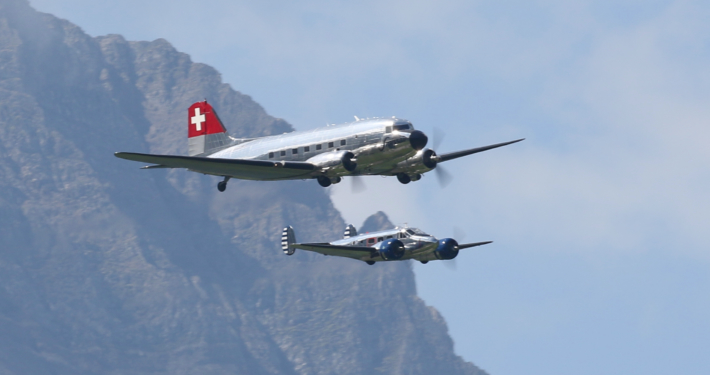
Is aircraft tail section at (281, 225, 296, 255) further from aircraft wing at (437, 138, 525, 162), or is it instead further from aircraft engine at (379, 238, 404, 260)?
aircraft wing at (437, 138, 525, 162)

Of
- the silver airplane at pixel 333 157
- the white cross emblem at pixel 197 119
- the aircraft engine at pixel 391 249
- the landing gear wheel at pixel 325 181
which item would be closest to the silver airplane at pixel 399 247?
the aircraft engine at pixel 391 249

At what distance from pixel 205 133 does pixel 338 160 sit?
A: 1791 centimetres

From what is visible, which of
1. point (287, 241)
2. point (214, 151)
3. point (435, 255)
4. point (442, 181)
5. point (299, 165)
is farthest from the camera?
point (287, 241)

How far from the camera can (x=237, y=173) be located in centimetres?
6700

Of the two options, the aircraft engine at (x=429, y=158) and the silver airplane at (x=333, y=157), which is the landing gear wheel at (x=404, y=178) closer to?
the silver airplane at (x=333, y=157)

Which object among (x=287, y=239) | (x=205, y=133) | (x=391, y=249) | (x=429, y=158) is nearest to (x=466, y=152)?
(x=429, y=158)

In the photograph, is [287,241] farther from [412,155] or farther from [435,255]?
[412,155]

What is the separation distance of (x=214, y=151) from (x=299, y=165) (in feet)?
45.6

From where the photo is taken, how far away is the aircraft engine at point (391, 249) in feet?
273

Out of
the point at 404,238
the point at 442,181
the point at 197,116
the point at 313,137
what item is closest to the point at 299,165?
the point at 313,137

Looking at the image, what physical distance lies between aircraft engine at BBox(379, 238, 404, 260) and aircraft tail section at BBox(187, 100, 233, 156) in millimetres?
16479

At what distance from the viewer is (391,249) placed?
273 feet

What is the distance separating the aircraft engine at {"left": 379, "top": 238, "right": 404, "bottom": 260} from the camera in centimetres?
8312

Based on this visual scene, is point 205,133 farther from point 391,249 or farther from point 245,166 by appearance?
point 391,249
